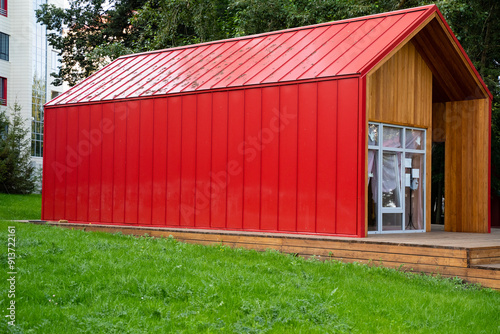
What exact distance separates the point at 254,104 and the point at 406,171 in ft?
11.3

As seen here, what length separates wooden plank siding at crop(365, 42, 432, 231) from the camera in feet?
37.2

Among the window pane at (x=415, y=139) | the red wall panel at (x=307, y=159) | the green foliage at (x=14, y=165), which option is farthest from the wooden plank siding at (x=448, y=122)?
the green foliage at (x=14, y=165)

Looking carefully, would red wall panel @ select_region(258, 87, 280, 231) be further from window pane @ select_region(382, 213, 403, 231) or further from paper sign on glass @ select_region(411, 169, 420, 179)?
paper sign on glass @ select_region(411, 169, 420, 179)

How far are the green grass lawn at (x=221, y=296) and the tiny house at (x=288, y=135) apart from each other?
7.94ft

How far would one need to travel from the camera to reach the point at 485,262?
Result: 885cm

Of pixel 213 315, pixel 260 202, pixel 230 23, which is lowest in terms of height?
pixel 213 315

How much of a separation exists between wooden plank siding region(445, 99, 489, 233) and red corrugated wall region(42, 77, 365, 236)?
167 inches

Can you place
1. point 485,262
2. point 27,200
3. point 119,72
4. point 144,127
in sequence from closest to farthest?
1. point 485,262
2. point 144,127
3. point 119,72
4. point 27,200

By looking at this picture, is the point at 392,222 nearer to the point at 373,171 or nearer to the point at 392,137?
the point at 373,171

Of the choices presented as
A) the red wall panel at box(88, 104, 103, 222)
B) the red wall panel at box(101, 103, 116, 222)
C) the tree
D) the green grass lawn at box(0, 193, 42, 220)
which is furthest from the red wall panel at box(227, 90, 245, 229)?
the tree

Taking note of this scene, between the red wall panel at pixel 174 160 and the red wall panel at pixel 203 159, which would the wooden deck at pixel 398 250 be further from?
the red wall panel at pixel 174 160

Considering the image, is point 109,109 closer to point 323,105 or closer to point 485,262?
point 323,105

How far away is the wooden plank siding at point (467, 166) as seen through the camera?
13.0m

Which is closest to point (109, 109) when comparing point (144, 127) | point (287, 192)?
point (144, 127)
